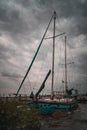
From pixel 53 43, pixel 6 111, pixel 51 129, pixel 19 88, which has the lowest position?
pixel 51 129

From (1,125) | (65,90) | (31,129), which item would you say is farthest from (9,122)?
(65,90)

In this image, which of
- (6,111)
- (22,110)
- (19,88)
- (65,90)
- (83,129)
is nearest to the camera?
(6,111)

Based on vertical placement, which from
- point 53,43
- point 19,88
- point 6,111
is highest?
point 53,43

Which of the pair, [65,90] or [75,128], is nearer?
[75,128]

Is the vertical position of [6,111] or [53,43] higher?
[53,43]

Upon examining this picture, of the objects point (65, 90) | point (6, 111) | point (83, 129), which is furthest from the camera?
point (65, 90)

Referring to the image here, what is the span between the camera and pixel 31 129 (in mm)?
16938

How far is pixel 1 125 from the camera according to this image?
14914mm

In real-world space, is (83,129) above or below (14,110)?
below

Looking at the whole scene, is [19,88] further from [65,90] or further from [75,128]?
[65,90]

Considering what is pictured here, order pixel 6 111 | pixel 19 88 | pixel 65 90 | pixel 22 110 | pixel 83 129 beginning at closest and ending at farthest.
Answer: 1. pixel 6 111
2. pixel 22 110
3. pixel 83 129
4. pixel 19 88
5. pixel 65 90

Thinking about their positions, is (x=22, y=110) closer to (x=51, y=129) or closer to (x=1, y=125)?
(x=1, y=125)

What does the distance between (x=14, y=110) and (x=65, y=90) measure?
6237 cm

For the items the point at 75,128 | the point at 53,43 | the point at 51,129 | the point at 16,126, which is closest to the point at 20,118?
the point at 16,126
